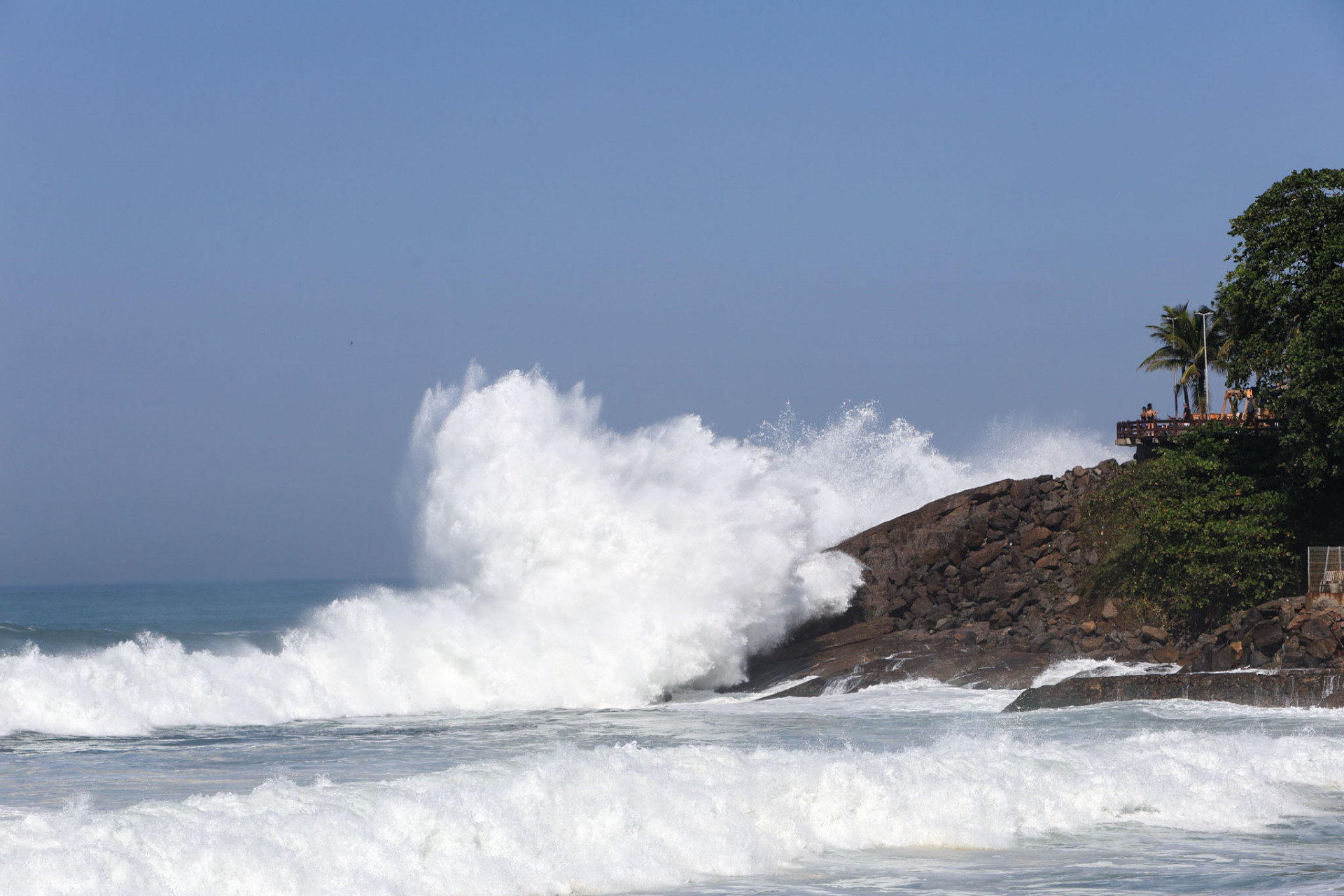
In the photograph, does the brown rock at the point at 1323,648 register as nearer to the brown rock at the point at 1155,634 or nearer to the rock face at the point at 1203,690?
the rock face at the point at 1203,690

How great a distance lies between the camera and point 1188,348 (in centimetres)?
4028

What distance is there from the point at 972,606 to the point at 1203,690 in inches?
296

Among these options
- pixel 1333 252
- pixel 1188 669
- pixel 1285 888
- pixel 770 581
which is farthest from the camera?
pixel 770 581

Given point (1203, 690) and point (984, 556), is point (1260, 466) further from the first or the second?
point (1203, 690)

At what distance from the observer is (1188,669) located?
21.5 meters

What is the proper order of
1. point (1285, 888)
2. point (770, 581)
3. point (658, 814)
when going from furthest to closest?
point (770, 581), point (658, 814), point (1285, 888)

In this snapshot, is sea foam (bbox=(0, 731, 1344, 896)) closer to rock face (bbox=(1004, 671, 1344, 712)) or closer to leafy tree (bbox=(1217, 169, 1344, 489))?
rock face (bbox=(1004, 671, 1344, 712))

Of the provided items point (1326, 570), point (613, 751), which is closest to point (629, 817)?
point (613, 751)

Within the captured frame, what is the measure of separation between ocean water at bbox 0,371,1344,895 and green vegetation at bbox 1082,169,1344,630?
19.9ft

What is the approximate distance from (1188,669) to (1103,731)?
5514 mm

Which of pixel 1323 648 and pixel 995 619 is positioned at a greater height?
pixel 995 619

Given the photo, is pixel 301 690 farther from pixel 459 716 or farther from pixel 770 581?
pixel 770 581

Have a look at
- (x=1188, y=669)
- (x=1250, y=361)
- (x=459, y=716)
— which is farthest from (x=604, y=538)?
(x=1250, y=361)

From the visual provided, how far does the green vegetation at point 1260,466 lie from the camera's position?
2361 centimetres
